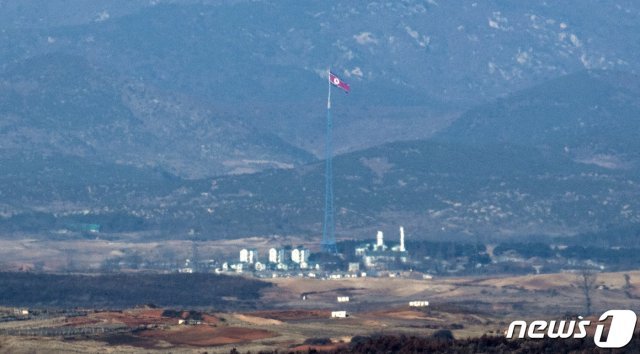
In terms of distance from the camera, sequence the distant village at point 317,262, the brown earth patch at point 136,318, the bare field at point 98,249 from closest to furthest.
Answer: the brown earth patch at point 136,318 < the distant village at point 317,262 < the bare field at point 98,249

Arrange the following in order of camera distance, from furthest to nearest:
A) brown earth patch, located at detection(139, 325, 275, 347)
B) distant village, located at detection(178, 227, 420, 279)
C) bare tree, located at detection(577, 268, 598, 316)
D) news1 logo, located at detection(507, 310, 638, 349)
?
1. distant village, located at detection(178, 227, 420, 279)
2. bare tree, located at detection(577, 268, 598, 316)
3. brown earth patch, located at detection(139, 325, 275, 347)
4. news1 logo, located at detection(507, 310, 638, 349)

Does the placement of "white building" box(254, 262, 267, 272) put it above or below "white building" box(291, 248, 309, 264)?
below

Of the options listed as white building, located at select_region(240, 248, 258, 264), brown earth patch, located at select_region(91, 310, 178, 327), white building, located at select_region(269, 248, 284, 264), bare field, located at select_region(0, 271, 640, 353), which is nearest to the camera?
bare field, located at select_region(0, 271, 640, 353)

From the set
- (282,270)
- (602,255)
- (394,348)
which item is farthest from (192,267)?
(394,348)

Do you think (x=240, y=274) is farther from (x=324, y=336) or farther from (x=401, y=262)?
(x=324, y=336)

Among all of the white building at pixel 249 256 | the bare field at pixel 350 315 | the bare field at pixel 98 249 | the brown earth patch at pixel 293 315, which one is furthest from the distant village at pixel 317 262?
the brown earth patch at pixel 293 315

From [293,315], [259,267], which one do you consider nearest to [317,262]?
[259,267]

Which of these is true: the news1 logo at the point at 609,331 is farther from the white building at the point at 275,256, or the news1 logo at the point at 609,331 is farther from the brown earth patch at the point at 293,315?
the white building at the point at 275,256

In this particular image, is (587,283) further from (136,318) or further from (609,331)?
(609,331)

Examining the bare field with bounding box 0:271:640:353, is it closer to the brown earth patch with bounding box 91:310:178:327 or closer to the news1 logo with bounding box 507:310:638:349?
the brown earth patch with bounding box 91:310:178:327

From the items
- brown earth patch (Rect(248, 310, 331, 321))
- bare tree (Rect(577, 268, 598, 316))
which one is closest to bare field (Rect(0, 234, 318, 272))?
bare tree (Rect(577, 268, 598, 316))

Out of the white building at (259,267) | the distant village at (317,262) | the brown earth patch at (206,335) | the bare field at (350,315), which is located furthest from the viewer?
the white building at (259,267)
